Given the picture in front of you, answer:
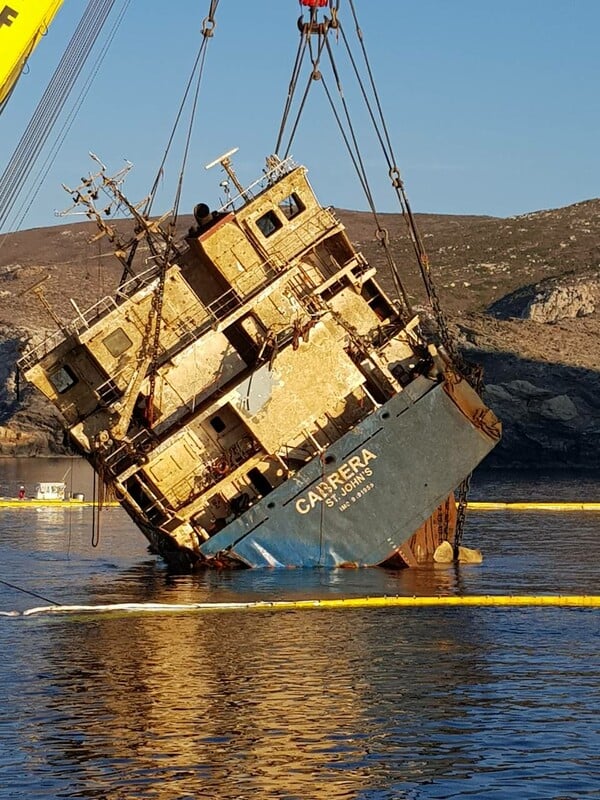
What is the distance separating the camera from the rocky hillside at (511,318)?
9744 centimetres

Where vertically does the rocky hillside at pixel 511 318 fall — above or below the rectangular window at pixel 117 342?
above

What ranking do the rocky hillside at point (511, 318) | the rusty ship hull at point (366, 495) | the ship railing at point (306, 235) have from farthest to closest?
the rocky hillside at point (511, 318), the ship railing at point (306, 235), the rusty ship hull at point (366, 495)

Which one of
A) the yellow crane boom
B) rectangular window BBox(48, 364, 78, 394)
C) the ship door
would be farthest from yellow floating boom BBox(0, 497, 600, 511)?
the yellow crane boom

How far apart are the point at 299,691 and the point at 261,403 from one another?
1479 centimetres

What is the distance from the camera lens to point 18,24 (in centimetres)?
2747

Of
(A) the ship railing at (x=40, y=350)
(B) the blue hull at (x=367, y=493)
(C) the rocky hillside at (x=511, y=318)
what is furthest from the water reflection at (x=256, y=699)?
(C) the rocky hillside at (x=511, y=318)

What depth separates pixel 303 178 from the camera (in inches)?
1567

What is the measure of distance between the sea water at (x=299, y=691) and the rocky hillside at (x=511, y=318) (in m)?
10.7

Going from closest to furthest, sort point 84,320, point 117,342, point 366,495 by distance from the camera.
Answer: point 366,495 < point 117,342 < point 84,320

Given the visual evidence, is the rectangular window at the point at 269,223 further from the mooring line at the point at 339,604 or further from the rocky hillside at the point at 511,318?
the mooring line at the point at 339,604

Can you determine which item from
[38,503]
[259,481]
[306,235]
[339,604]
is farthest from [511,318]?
[339,604]

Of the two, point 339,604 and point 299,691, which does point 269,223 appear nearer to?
point 339,604

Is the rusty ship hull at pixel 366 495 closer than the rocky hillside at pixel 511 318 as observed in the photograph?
Yes

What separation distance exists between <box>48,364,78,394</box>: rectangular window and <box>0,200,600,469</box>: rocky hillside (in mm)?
1542
